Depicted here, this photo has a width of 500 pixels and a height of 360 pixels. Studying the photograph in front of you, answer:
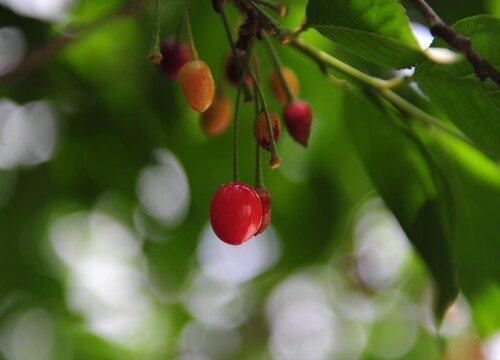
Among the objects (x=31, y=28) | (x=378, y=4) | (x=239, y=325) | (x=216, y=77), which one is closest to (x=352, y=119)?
(x=378, y=4)

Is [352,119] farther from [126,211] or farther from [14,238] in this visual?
[14,238]

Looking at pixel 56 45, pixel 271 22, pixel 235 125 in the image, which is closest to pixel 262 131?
pixel 235 125

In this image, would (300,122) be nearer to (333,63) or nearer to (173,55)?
(333,63)

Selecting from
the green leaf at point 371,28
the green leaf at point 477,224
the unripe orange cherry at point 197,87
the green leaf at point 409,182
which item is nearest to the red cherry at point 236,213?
the unripe orange cherry at point 197,87

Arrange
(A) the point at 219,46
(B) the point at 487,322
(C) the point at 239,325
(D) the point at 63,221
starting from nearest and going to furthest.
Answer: (B) the point at 487,322 → (A) the point at 219,46 → (D) the point at 63,221 → (C) the point at 239,325

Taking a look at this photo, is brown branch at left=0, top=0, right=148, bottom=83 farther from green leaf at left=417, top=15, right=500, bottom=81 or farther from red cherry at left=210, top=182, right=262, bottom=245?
green leaf at left=417, top=15, right=500, bottom=81

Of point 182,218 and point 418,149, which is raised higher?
point 418,149
